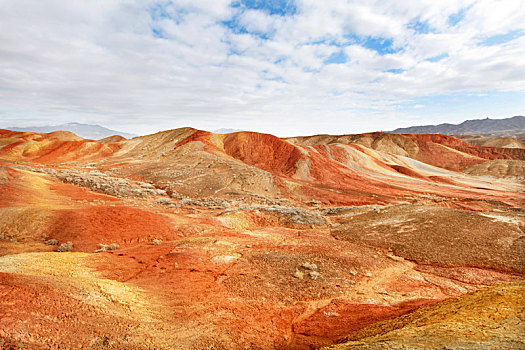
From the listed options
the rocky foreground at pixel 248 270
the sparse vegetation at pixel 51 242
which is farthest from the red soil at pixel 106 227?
the sparse vegetation at pixel 51 242

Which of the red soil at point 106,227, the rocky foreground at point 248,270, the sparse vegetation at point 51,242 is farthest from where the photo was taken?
the red soil at point 106,227

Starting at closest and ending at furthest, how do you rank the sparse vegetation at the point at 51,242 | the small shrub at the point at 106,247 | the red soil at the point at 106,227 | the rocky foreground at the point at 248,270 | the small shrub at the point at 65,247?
the rocky foreground at the point at 248,270, the small shrub at the point at 65,247, the small shrub at the point at 106,247, the sparse vegetation at the point at 51,242, the red soil at the point at 106,227

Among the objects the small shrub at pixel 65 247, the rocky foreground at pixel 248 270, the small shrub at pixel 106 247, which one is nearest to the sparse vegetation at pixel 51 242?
the rocky foreground at pixel 248 270

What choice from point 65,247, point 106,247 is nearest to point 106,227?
point 106,247

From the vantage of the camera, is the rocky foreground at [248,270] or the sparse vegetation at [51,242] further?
the sparse vegetation at [51,242]

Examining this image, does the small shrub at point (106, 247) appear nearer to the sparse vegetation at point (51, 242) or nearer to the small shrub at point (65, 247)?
the small shrub at point (65, 247)

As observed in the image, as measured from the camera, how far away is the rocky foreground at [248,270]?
5812mm

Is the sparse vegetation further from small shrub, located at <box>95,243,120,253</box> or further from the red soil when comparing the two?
small shrub, located at <box>95,243,120,253</box>

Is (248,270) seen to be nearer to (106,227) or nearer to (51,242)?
(106,227)

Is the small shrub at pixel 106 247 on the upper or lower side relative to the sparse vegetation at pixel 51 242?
lower

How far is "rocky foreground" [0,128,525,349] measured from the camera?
5.81 m

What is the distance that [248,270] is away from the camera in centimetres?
1160

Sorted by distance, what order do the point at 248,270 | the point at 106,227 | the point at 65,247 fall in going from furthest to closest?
the point at 106,227 → the point at 65,247 → the point at 248,270

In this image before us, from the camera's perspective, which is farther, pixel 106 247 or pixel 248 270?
pixel 106 247
